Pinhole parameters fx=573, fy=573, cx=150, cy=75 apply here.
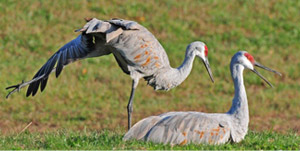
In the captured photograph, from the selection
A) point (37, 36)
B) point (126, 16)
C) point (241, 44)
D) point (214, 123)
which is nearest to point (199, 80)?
point (241, 44)

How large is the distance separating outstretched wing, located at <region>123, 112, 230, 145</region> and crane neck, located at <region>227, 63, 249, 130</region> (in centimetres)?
23

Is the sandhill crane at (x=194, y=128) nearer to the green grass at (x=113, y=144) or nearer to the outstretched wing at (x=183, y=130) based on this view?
the outstretched wing at (x=183, y=130)

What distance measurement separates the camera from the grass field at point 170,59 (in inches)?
445

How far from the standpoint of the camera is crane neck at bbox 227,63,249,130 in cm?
645

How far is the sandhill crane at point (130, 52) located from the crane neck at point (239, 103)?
146 cm

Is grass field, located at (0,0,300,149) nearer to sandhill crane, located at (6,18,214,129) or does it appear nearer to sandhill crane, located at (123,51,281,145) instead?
sandhill crane, located at (6,18,214,129)

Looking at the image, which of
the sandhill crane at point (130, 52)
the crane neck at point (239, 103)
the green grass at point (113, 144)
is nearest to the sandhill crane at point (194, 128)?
the crane neck at point (239, 103)

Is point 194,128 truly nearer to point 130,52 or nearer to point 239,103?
point 239,103

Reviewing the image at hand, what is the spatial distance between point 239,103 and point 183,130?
0.81 meters

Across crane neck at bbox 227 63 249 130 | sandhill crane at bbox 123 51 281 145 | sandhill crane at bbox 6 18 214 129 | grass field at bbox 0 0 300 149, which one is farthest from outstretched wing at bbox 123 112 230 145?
grass field at bbox 0 0 300 149

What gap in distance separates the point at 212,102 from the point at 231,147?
238 inches

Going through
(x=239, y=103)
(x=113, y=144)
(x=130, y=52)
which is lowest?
(x=113, y=144)

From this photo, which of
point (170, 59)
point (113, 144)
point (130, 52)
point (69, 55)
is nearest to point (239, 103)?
point (113, 144)

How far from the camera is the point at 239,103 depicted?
657cm
